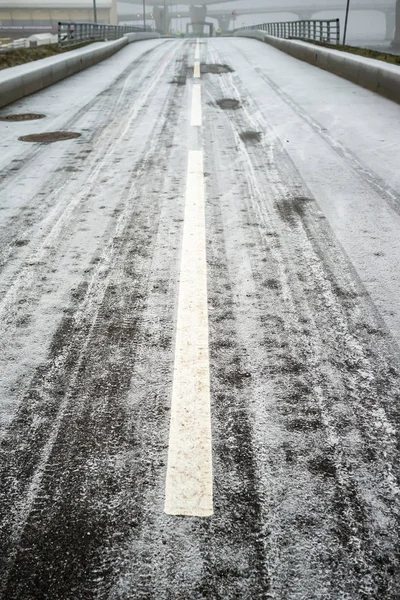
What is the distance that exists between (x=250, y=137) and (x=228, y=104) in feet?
10.9

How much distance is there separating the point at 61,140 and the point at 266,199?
13.1 feet

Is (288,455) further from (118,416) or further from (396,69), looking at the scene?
(396,69)

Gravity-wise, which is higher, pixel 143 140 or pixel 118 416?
pixel 143 140

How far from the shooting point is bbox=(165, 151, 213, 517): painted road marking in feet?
6.11

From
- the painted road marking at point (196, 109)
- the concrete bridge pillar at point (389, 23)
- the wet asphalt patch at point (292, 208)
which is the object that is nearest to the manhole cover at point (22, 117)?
the painted road marking at point (196, 109)

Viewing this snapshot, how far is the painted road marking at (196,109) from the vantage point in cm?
875

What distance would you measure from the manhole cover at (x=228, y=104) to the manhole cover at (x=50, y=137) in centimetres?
343

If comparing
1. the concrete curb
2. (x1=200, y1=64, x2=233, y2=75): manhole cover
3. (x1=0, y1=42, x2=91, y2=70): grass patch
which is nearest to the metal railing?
(x1=0, y1=42, x2=91, y2=70): grass patch

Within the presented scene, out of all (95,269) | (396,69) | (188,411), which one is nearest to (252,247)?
(95,269)

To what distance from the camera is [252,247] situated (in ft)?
13.0

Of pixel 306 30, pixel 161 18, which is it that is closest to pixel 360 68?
pixel 306 30

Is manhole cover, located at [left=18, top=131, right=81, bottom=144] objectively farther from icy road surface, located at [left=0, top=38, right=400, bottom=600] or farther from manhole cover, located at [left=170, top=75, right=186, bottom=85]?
manhole cover, located at [left=170, top=75, right=186, bottom=85]

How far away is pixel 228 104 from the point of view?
421 inches

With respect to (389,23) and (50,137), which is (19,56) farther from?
(389,23)
